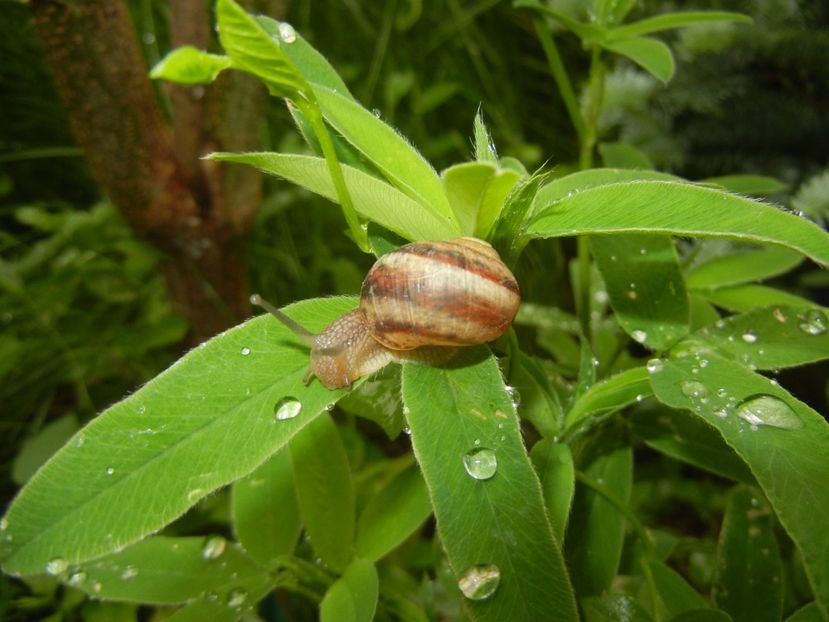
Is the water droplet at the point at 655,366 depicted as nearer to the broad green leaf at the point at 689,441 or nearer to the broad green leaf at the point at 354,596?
the broad green leaf at the point at 689,441

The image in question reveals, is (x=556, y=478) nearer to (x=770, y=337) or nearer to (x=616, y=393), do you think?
(x=616, y=393)

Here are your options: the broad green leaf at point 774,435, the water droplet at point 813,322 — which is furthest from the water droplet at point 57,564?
the water droplet at point 813,322

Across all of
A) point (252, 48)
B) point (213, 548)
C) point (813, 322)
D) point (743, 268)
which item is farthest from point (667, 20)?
point (213, 548)

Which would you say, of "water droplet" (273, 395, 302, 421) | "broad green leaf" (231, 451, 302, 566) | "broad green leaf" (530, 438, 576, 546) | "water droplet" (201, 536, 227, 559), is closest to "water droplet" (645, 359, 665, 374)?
"broad green leaf" (530, 438, 576, 546)

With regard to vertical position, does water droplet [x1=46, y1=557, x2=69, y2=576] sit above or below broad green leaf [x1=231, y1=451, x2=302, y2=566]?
above

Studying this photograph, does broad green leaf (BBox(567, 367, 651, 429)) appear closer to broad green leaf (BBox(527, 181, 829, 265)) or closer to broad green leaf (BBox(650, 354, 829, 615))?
broad green leaf (BBox(650, 354, 829, 615))

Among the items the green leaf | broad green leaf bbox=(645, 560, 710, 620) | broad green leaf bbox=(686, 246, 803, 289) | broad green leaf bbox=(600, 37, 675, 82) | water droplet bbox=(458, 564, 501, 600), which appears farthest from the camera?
broad green leaf bbox=(686, 246, 803, 289)
